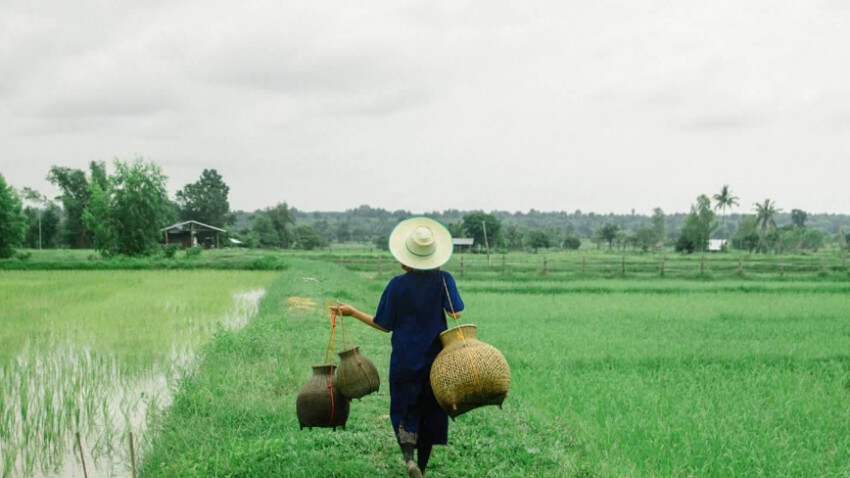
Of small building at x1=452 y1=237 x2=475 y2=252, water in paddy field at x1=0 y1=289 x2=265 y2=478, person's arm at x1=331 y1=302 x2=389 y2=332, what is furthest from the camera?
small building at x1=452 y1=237 x2=475 y2=252

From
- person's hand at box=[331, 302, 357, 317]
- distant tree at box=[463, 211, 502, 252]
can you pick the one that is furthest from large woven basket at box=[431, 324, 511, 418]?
distant tree at box=[463, 211, 502, 252]

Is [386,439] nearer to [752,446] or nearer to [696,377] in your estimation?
[752,446]

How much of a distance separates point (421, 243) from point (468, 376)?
2.53ft

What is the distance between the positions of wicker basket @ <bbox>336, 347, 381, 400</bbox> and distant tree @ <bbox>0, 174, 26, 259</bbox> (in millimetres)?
36238

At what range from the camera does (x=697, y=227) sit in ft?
178

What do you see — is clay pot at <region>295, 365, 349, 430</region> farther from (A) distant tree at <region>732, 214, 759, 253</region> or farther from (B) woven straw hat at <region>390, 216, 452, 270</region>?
(A) distant tree at <region>732, 214, 759, 253</region>

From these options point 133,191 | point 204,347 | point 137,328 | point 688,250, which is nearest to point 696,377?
point 204,347

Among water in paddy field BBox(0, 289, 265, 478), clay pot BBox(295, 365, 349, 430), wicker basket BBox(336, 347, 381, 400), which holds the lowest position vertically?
water in paddy field BBox(0, 289, 265, 478)

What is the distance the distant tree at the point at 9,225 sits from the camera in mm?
34500

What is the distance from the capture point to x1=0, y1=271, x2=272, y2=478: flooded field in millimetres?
5070

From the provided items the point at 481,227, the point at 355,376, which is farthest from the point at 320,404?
the point at 481,227

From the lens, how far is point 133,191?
3672 cm

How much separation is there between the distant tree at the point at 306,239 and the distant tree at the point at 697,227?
30.4 metres

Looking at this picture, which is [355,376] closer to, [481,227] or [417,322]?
[417,322]
